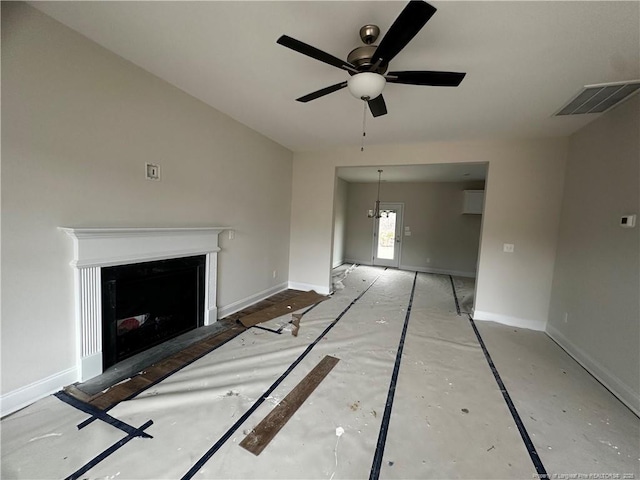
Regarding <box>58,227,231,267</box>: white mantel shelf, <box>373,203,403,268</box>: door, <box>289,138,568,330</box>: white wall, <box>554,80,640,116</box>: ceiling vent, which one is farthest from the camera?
<box>373,203,403,268</box>: door

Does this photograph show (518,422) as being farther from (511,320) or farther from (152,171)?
(152,171)

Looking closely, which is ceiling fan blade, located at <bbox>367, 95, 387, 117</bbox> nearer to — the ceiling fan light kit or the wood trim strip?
the ceiling fan light kit

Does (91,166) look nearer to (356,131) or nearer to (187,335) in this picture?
(187,335)

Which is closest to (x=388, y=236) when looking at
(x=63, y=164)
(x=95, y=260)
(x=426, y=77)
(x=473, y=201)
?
(x=473, y=201)

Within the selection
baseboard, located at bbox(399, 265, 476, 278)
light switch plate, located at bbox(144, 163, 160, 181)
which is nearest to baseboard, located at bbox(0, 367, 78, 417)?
light switch plate, located at bbox(144, 163, 160, 181)

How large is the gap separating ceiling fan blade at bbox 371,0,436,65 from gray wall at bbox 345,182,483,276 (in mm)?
6299

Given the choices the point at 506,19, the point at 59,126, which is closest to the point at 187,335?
the point at 59,126

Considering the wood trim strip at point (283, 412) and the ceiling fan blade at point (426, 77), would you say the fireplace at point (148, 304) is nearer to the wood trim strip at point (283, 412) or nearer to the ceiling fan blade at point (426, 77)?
the wood trim strip at point (283, 412)

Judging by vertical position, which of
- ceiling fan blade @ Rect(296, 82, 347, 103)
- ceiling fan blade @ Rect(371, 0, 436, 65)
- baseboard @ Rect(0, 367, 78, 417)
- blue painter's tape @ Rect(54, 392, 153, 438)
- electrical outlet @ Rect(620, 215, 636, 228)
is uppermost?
ceiling fan blade @ Rect(371, 0, 436, 65)

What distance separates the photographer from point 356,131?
3.58 meters

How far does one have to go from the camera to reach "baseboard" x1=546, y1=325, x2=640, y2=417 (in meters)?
2.06

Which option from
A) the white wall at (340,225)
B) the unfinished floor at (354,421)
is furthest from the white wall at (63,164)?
the white wall at (340,225)

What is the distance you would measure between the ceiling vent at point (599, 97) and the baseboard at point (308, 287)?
390 centimetres

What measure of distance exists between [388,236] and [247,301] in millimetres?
5139
